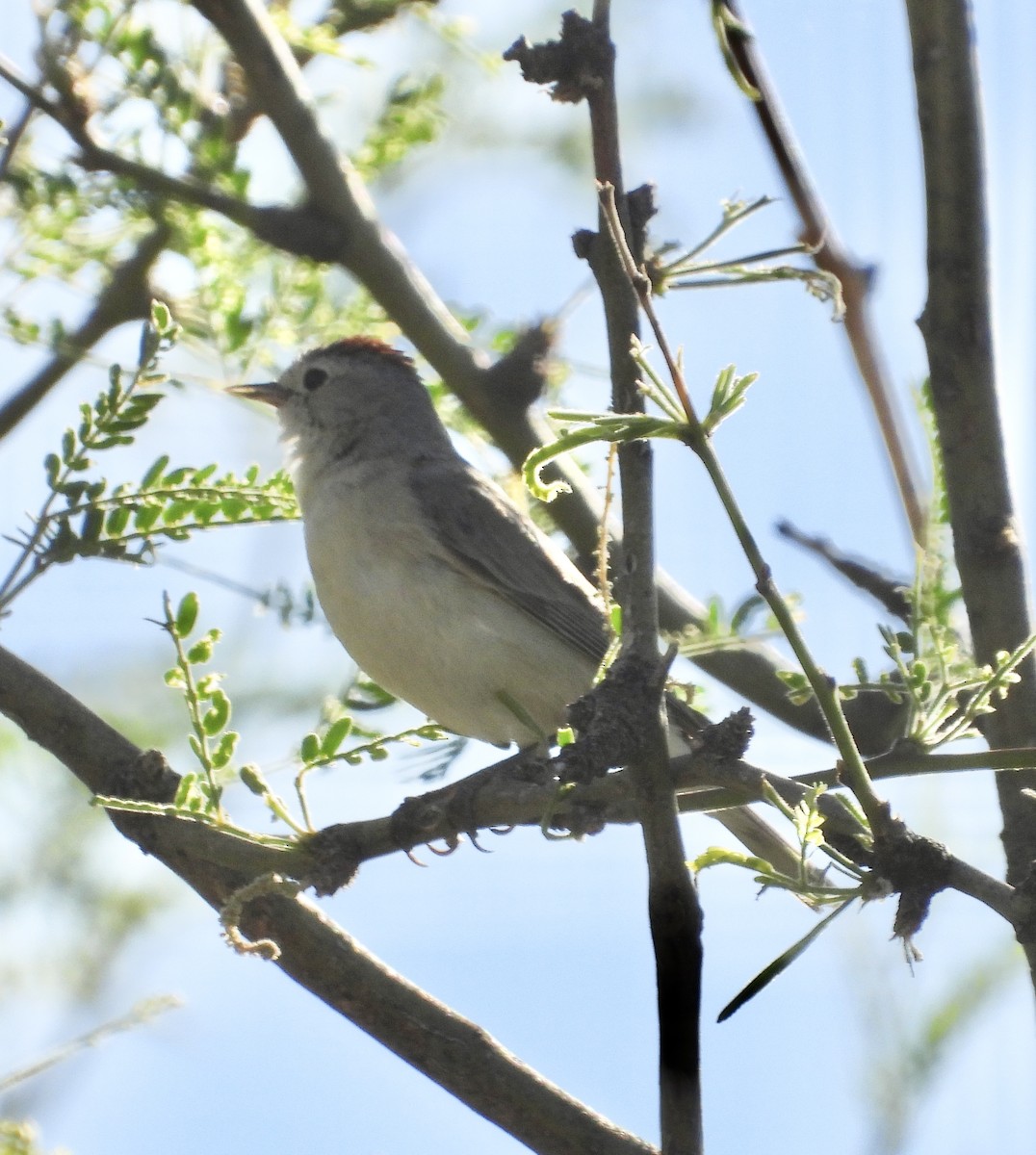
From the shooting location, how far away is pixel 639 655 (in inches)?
74.9

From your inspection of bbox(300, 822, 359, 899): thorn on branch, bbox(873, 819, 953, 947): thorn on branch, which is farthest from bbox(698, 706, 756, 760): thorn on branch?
bbox(300, 822, 359, 899): thorn on branch

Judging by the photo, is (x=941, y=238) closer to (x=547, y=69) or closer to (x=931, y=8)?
(x=931, y=8)

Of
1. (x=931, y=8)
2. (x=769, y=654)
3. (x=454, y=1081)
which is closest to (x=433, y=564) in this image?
(x=769, y=654)

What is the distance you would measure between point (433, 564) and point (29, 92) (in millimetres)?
1613

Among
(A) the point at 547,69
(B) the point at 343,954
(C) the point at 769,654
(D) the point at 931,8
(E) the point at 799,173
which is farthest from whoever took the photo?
(C) the point at 769,654

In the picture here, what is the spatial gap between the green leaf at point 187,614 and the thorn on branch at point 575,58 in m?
0.99

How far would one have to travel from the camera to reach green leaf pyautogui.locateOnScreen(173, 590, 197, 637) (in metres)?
2.45

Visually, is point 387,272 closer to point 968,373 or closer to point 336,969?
point 968,373

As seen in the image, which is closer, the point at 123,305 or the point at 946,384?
the point at 946,384

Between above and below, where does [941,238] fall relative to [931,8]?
below

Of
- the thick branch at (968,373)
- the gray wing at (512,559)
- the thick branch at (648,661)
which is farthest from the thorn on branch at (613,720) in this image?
the gray wing at (512,559)

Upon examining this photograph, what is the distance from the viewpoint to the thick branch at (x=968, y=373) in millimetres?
2523

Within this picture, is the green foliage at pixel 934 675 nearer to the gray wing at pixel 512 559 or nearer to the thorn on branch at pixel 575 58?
the thorn on branch at pixel 575 58

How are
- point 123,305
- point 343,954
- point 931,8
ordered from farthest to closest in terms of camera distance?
point 123,305 → point 343,954 → point 931,8
